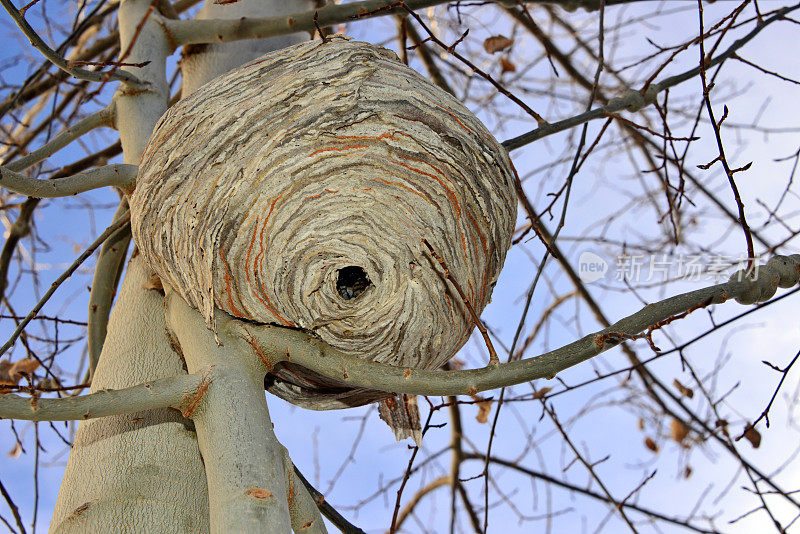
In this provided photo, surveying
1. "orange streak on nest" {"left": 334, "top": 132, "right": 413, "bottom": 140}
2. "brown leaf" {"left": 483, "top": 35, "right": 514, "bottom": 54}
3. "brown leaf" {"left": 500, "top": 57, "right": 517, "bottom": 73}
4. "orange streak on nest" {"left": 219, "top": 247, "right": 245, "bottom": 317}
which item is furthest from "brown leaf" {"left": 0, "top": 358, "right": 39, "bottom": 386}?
"brown leaf" {"left": 500, "top": 57, "right": 517, "bottom": 73}

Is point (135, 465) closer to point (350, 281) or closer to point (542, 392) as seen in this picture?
point (350, 281)

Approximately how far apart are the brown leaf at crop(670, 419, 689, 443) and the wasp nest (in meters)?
2.49

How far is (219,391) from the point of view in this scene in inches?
61.4

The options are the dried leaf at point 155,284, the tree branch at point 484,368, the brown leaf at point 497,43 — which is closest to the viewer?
the tree branch at point 484,368

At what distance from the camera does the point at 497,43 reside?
11.2 feet

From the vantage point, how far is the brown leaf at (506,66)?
389 cm

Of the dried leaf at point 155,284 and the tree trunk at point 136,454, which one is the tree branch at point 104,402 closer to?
the tree trunk at point 136,454

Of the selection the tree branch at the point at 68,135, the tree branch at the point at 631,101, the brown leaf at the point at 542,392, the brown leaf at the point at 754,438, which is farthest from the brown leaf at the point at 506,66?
the brown leaf at the point at 754,438

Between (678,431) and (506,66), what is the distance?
7.40 feet

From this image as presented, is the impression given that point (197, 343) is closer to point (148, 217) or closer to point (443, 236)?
point (148, 217)

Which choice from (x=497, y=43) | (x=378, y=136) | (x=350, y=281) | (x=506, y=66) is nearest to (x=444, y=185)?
(x=378, y=136)

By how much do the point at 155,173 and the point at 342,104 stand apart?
567mm

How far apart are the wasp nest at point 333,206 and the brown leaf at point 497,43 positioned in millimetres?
1662

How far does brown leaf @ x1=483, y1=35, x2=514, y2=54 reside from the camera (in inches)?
134
